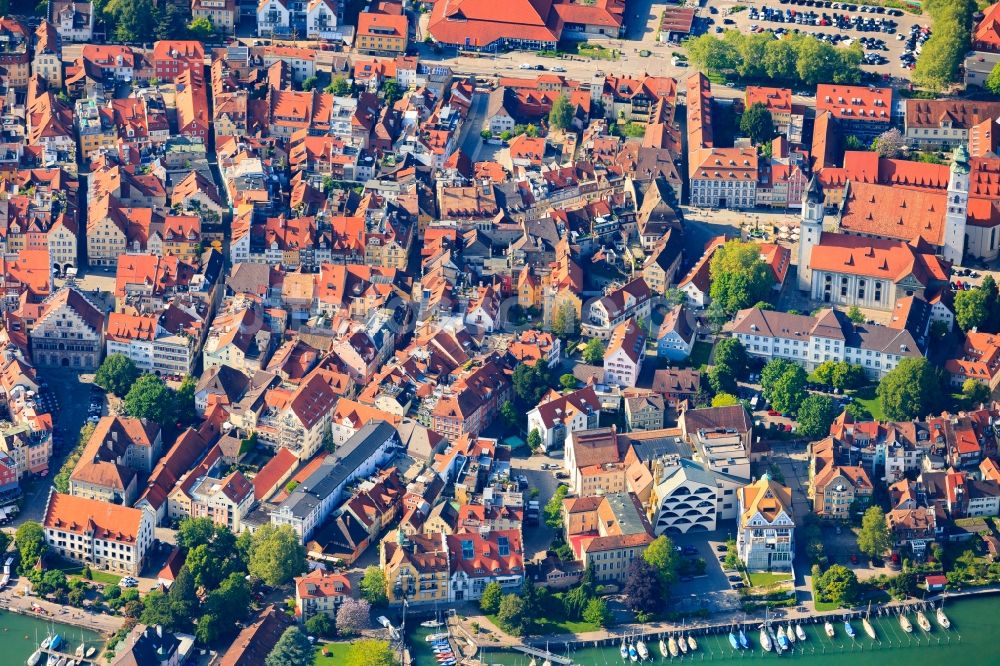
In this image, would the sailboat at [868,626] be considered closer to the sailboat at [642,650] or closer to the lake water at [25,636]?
the sailboat at [642,650]

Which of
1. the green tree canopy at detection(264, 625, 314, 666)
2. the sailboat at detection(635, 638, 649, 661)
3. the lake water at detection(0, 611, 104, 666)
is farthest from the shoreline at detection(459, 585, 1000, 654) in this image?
the lake water at detection(0, 611, 104, 666)

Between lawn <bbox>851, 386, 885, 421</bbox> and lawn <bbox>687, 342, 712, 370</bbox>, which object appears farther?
lawn <bbox>687, 342, 712, 370</bbox>

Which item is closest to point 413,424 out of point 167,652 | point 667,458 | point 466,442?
point 466,442

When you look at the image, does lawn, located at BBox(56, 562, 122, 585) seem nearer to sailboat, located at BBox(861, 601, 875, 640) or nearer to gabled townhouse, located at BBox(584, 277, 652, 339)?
gabled townhouse, located at BBox(584, 277, 652, 339)

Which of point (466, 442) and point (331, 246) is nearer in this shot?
point (466, 442)

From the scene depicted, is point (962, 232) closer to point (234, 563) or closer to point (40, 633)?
point (234, 563)

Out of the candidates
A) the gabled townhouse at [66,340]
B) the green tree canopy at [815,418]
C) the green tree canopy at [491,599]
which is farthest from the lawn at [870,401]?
the gabled townhouse at [66,340]

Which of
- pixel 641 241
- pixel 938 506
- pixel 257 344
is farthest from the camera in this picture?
pixel 641 241

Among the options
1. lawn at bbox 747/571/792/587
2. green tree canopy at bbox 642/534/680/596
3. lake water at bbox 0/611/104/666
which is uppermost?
green tree canopy at bbox 642/534/680/596

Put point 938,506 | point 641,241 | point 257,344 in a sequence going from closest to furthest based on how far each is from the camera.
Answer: point 938,506 < point 257,344 < point 641,241
